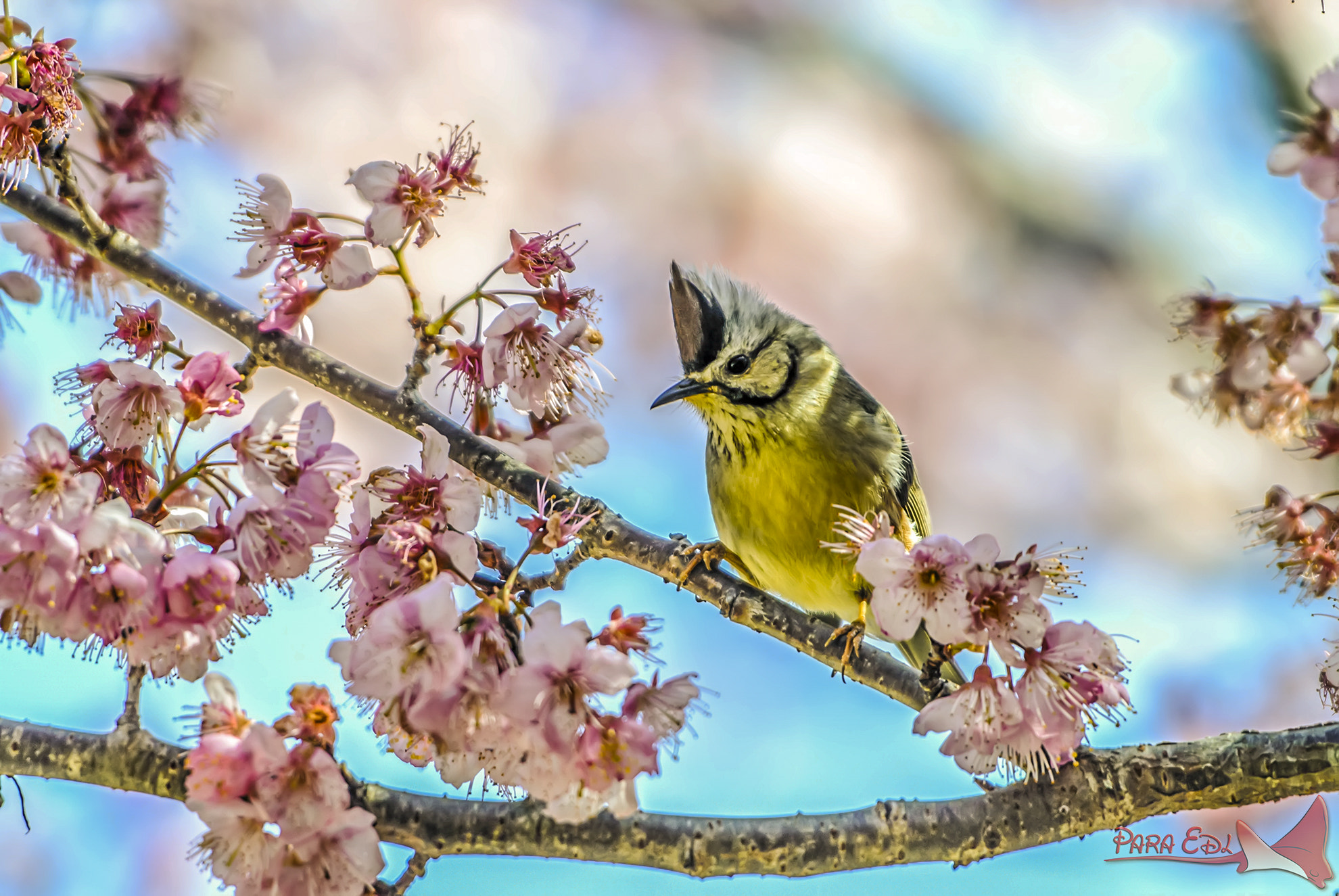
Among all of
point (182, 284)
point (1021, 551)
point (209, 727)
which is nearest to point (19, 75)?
point (182, 284)

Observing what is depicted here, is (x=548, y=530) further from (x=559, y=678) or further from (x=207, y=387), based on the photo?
(x=207, y=387)

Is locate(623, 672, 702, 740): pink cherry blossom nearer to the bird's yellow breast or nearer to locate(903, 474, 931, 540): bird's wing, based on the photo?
the bird's yellow breast

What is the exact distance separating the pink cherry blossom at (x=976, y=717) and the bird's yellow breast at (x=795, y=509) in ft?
2.90

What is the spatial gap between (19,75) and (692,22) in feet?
8.38

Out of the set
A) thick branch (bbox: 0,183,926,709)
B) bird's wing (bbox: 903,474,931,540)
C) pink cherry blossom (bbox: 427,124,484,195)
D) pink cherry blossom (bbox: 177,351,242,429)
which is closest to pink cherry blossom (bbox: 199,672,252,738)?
pink cherry blossom (bbox: 177,351,242,429)

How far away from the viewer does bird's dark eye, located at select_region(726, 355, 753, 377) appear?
2.72 metres

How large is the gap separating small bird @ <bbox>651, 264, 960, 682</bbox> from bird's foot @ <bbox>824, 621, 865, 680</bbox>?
436 mm

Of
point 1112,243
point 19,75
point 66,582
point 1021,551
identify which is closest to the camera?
point 66,582

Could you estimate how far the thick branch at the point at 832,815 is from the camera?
1.55 meters

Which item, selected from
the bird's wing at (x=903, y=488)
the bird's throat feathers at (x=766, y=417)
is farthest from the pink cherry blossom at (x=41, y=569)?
the bird's wing at (x=903, y=488)

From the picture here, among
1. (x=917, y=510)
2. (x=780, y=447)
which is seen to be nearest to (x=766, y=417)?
(x=780, y=447)

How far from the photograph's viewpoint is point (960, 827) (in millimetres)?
1675

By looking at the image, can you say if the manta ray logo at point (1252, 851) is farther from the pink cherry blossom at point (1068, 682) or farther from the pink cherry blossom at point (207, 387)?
the pink cherry blossom at point (207, 387)

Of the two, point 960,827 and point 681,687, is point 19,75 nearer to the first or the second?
point 681,687
